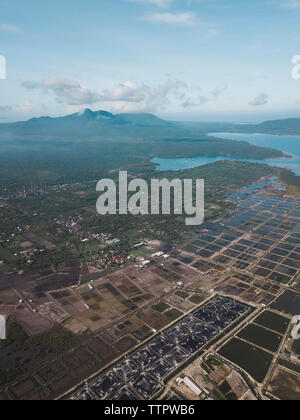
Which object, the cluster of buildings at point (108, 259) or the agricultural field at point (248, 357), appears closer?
the agricultural field at point (248, 357)

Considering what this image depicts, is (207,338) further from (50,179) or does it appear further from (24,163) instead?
(24,163)

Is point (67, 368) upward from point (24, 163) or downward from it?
downward

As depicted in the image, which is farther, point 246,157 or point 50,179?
point 246,157

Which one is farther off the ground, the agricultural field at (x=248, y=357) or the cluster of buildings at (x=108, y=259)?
the cluster of buildings at (x=108, y=259)

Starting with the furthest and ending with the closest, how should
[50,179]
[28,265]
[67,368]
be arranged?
[50,179] → [28,265] → [67,368]

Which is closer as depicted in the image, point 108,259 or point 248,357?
point 248,357

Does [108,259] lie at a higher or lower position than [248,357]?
higher

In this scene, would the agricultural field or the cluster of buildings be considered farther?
the cluster of buildings

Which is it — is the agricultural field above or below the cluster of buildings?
below
